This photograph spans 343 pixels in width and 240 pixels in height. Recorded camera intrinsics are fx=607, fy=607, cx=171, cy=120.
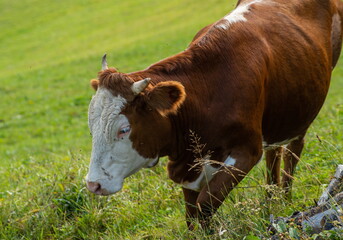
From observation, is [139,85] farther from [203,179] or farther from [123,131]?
[203,179]

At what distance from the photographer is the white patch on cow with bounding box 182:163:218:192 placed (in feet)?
17.3

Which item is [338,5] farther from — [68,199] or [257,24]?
[68,199]

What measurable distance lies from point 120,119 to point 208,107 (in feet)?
2.61

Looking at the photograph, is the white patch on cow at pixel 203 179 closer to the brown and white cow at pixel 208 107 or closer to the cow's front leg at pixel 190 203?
the brown and white cow at pixel 208 107

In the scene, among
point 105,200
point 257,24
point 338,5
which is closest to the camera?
point 257,24

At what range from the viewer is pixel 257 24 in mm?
5801

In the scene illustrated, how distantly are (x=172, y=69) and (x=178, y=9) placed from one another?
33.6m

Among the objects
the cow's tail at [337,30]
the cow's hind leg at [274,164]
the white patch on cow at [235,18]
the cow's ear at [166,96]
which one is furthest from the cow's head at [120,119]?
the cow's tail at [337,30]

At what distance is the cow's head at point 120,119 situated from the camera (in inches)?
195

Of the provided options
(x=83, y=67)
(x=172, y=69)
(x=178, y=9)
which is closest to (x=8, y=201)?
(x=172, y=69)

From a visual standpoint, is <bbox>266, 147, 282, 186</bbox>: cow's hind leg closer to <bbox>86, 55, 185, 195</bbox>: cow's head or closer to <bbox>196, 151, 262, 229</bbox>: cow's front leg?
<bbox>196, 151, 262, 229</bbox>: cow's front leg

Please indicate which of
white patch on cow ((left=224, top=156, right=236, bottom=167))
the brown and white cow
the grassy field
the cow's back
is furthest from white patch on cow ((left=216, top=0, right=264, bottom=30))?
the grassy field

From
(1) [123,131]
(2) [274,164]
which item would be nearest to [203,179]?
(1) [123,131]

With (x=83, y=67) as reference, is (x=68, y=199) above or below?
above
